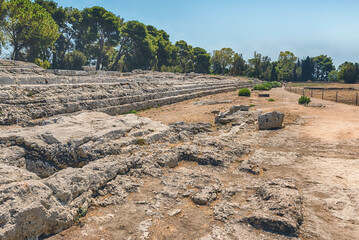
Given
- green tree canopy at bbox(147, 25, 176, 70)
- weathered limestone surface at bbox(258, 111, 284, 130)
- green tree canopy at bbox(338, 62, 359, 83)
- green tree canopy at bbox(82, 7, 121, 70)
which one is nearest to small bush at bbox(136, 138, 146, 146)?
weathered limestone surface at bbox(258, 111, 284, 130)

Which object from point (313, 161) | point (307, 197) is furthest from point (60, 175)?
point (313, 161)

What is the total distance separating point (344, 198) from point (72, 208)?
14.5 ft

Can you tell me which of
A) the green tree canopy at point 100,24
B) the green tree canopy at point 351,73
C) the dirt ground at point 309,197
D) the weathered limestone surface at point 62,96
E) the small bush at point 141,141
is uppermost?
the green tree canopy at point 100,24

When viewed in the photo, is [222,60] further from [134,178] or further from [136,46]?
[134,178]

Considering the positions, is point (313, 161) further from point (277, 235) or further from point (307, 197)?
point (277, 235)

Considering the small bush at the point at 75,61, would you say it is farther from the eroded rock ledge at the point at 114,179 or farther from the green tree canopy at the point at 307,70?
the green tree canopy at the point at 307,70

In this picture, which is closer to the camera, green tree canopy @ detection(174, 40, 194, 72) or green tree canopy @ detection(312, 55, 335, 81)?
green tree canopy @ detection(174, 40, 194, 72)

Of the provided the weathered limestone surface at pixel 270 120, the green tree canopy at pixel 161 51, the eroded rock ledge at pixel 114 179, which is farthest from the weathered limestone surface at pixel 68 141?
the green tree canopy at pixel 161 51

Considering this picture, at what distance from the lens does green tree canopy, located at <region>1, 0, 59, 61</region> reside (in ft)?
92.8

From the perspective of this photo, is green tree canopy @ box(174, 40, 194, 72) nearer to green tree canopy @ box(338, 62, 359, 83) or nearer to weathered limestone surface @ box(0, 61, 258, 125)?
green tree canopy @ box(338, 62, 359, 83)

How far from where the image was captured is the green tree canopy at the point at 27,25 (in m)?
28.3

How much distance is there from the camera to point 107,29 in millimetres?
42750

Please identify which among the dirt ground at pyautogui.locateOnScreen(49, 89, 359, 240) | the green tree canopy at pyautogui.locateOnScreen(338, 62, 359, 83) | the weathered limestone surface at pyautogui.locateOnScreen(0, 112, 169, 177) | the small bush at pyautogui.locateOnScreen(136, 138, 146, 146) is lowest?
the dirt ground at pyautogui.locateOnScreen(49, 89, 359, 240)

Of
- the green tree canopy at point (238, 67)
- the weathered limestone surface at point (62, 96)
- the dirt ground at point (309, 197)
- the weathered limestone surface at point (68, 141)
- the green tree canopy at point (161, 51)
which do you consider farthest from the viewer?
the green tree canopy at point (238, 67)
